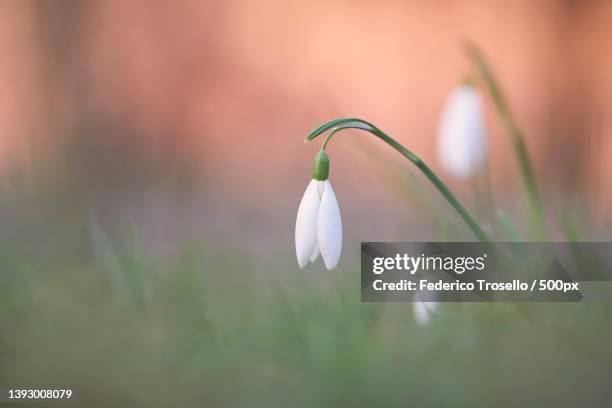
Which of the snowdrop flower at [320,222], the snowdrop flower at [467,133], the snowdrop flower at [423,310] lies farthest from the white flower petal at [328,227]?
the snowdrop flower at [467,133]

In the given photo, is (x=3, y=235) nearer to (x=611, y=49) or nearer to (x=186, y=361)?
(x=186, y=361)

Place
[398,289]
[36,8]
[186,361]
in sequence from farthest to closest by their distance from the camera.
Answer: [36,8] → [398,289] → [186,361]

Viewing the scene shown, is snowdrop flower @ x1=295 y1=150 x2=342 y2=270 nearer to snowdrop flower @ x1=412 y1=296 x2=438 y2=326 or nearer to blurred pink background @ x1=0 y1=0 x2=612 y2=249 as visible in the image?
snowdrop flower @ x1=412 y1=296 x2=438 y2=326

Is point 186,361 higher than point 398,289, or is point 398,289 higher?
point 398,289

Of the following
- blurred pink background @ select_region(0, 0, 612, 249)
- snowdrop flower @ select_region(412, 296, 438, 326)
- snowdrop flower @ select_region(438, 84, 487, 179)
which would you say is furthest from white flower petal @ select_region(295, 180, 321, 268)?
blurred pink background @ select_region(0, 0, 612, 249)

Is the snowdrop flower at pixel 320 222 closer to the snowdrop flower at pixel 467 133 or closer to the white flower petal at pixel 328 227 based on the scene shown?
the white flower petal at pixel 328 227

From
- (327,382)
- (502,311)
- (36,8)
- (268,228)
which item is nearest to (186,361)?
(327,382)

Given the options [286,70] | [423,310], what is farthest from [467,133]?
[286,70]
